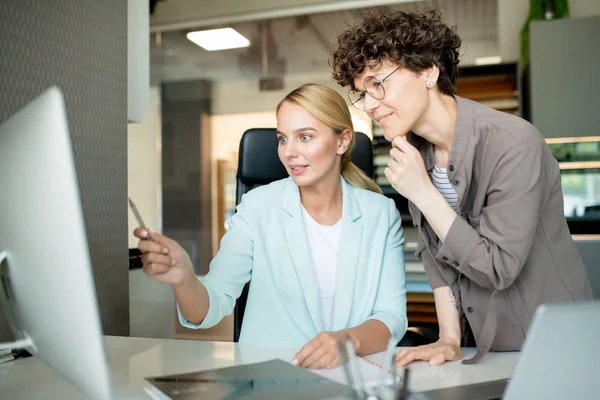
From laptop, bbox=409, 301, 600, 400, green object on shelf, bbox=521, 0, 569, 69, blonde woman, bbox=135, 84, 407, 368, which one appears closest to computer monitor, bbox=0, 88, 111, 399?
laptop, bbox=409, 301, 600, 400

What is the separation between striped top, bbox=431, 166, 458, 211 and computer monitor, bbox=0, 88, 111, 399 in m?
1.09

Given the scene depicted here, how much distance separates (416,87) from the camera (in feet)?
4.61

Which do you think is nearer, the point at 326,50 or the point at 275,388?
the point at 275,388

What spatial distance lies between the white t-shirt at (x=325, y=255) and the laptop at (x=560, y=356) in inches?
41.6

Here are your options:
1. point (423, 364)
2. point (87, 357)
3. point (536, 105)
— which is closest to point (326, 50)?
point (536, 105)

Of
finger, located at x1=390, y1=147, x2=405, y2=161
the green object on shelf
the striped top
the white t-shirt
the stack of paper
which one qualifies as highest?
the green object on shelf

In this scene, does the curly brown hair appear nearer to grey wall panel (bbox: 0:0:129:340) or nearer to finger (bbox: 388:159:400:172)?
finger (bbox: 388:159:400:172)

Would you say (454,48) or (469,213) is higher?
(454,48)

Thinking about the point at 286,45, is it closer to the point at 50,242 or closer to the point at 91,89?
the point at 91,89

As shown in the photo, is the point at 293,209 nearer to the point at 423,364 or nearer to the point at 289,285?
the point at 289,285

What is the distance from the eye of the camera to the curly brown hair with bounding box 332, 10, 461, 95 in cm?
141

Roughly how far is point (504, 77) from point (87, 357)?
3.85m

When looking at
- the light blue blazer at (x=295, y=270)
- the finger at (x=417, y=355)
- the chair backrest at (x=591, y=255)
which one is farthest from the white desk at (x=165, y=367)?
the chair backrest at (x=591, y=255)

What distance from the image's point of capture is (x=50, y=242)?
58 centimetres
